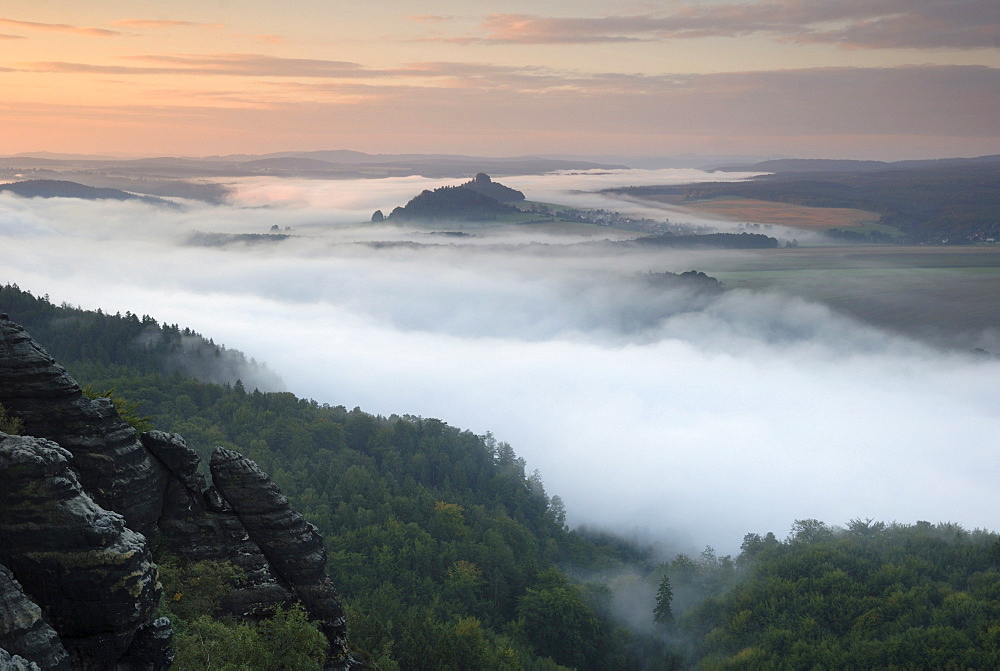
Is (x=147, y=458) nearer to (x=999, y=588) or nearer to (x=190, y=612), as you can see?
(x=190, y=612)

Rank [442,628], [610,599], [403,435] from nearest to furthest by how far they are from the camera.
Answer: [442,628], [610,599], [403,435]

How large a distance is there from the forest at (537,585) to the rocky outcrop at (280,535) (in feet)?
6.68

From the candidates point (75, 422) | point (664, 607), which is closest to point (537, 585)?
point (664, 607)

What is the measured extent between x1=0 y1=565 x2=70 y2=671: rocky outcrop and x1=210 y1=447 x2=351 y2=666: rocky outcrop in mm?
11997

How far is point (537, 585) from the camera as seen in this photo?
85812 mm

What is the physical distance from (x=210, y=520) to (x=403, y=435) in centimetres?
12375

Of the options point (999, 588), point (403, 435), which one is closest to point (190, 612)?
point (999, 588)

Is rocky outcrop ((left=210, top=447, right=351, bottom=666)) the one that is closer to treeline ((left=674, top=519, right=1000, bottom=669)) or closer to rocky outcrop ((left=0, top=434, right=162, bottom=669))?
rocky outcrop ((left=0, top=434, right=162, bottom=669))

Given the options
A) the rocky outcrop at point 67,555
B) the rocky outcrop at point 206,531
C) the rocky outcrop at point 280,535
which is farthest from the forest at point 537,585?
the rocky outcrop at point 67,555

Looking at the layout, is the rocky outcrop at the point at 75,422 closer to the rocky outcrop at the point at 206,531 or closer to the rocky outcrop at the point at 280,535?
the rocky outcrop at the point at 206,531

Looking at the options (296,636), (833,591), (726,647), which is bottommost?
(726,647)

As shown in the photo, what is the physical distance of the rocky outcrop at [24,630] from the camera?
58.9 feet

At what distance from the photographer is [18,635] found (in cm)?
1808

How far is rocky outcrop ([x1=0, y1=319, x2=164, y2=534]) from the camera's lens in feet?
86.3
